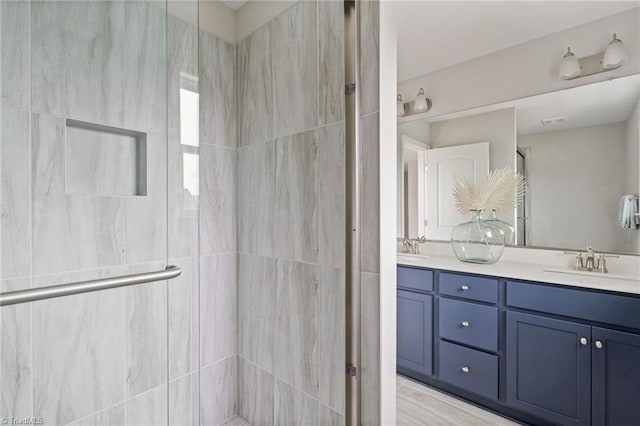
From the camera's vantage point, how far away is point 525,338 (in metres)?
1.65

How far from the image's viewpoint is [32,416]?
1.02 metres

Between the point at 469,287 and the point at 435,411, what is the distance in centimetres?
79

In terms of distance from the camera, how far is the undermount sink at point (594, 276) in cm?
158

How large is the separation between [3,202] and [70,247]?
23 centimetres

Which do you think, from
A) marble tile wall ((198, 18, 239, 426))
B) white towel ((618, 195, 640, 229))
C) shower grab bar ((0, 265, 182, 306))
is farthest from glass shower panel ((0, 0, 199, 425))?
white towel ((618, 195, 640, 229))

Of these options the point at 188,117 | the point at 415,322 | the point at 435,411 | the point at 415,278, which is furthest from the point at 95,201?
the point at 435,411

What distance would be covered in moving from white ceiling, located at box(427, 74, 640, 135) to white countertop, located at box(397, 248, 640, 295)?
2.87 ft

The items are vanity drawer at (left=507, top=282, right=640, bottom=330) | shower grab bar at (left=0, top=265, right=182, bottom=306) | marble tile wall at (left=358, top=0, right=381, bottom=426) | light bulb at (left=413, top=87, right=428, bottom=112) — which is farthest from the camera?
light bulb at (left=413, top=87, right=428, bottom=112)

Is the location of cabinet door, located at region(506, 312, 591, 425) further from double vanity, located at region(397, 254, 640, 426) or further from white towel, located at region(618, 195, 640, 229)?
white towel, located at region(618, 195, 640, 229)

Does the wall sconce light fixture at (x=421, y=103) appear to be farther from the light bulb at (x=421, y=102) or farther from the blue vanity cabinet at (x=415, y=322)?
the blue vanity cabinet at (x=415, y=322)

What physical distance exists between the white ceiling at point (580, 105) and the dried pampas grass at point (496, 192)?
1.11 feet

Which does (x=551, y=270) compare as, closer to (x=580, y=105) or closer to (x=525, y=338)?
(x=525, y=338)

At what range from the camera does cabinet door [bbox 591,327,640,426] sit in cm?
135

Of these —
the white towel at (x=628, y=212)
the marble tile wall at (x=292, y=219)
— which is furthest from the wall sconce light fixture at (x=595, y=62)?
the marble tile wall at (x=292, y=219)
